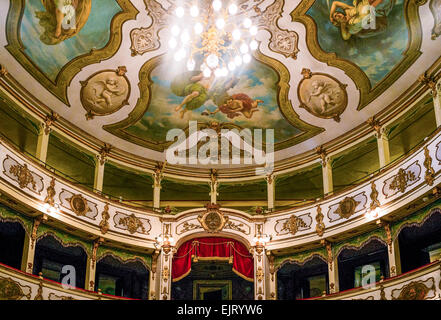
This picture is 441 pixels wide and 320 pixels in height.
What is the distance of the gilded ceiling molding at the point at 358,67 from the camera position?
51.3 ft

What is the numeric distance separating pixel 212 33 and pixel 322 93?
17.3 ft

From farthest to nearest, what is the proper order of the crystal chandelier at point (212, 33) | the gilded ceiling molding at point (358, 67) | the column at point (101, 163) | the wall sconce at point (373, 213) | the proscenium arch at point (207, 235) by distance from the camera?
the column at point (101, 163) < the proscenium arch at point (207, 235) < the wall sconce at point (373, 213) < the gilded ceiling molding at point (358, 67) < the crystal chandelier at point (212, 33)

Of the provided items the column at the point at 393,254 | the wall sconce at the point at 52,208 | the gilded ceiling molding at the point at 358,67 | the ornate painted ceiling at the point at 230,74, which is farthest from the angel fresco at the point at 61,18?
the column at the point at 393,254

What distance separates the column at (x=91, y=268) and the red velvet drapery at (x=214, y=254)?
2775 mm

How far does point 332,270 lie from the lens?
1816cm

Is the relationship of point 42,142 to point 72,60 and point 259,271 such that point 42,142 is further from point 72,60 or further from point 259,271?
point 259,271

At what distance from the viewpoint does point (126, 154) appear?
2141cm

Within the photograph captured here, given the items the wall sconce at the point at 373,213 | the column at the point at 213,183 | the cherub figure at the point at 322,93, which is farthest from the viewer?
the column at the point at 213,183

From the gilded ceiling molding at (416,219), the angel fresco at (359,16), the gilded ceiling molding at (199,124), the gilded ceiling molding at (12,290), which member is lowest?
the gilded ceiling molding at (12,290)

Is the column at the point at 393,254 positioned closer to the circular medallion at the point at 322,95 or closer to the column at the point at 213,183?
the circular medallion at the point at 322,95

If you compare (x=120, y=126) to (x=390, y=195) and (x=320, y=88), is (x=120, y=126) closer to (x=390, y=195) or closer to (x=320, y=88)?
(x=320, y=88)

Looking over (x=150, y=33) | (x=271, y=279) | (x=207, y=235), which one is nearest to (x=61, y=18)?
(x=150, y=33)

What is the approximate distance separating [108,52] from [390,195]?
988 cm

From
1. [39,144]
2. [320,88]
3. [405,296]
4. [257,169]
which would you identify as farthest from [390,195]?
[39,144]
